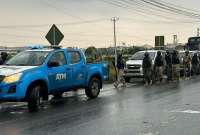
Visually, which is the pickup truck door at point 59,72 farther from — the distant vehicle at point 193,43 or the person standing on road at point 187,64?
the distant vehicle at point 193,43

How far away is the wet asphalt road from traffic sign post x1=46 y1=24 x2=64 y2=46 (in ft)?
20.0

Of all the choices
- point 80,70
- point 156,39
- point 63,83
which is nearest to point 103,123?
point 63,83

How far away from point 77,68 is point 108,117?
4.39 meters

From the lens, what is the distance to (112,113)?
511 inches

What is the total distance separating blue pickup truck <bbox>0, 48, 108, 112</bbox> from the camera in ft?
44.0

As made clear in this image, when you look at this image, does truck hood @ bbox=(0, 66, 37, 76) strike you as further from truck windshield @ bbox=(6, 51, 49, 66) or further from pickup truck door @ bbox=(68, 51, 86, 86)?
pickup truck door @ bbox=(68, 51, 86, 86)

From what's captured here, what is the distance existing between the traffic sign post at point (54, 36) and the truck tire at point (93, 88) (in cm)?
560

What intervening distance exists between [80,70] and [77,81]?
40 centimetres

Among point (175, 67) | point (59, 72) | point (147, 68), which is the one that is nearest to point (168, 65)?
point (175, 67)

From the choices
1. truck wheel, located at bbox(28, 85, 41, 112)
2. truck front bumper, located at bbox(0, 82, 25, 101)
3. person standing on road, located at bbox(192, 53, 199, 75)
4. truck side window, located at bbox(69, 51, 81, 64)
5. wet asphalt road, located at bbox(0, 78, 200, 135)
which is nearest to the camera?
wet asphalt road, located at bbox(0, 78, 200, 135)

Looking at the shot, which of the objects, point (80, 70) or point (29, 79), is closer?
point (29, 79)

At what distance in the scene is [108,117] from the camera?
12.2 metres

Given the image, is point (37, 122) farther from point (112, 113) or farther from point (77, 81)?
point (77, 81)

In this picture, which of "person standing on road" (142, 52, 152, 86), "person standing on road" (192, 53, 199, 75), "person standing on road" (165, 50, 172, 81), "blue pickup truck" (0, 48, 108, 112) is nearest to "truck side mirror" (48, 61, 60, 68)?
"blue pickup truck" (0, 48, 108, 112)
